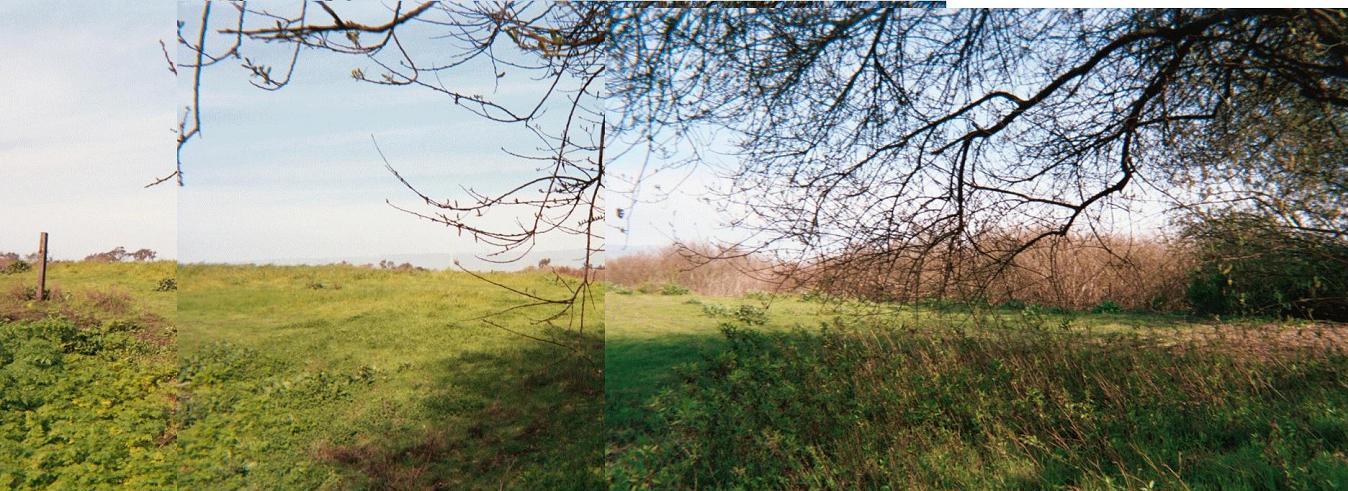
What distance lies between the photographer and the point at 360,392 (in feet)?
12.7

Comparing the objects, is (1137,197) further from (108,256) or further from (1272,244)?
(108,256)

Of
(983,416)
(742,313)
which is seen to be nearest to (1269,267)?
(983,416)

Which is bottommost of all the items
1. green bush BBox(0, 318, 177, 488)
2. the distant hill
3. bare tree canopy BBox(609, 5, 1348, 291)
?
green bush BBox(0, 318, 177, 488)

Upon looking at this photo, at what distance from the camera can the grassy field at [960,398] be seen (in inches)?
117

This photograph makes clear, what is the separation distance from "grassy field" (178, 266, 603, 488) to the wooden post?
2.56 feet

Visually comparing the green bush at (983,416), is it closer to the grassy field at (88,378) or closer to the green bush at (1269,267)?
the green bush at (1269,267)

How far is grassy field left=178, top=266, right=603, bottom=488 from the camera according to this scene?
3.71 metres

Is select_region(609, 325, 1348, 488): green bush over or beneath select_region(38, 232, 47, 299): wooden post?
beneath

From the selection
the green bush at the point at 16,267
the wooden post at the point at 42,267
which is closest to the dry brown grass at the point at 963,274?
the wooden post at the point at 42,267

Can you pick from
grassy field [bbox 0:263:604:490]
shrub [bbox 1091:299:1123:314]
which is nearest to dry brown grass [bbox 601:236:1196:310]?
shrub [bbox 1091:299:1123:314]

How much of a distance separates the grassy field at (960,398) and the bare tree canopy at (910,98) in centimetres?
43

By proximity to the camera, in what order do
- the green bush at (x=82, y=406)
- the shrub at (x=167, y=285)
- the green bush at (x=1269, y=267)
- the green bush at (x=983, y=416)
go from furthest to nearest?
the shrub at (x=167, y=285), the green bush at (x=82, y=406), the green bush at (x=1269, y=267), the green bush at (x=983, y=416)

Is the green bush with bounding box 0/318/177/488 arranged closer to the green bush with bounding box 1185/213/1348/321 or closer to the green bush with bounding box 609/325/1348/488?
the green bush with bounding box 609/325/1348/488

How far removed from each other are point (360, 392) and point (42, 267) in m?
1.93
